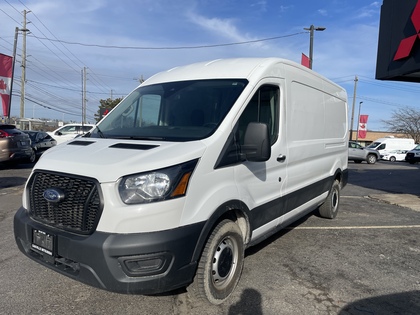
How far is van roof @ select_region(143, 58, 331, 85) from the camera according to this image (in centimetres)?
366

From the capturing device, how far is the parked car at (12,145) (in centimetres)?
1188

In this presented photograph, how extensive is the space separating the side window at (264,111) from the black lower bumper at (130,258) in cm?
116

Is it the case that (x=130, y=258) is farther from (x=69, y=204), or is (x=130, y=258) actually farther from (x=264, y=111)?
(x=264, y=111)

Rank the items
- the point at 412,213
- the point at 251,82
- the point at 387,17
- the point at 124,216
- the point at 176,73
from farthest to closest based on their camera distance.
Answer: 1. the point at 387,17
2. the point at 412,213
3. the point at 176,73
4. the point at 251,82
5. the point at 124,216

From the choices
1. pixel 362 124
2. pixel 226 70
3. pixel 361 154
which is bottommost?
pixel 361 154

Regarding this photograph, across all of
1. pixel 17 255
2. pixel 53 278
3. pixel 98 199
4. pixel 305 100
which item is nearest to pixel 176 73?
Result: pixel 305 100

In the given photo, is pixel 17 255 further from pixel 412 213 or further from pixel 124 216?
pixel 412 213

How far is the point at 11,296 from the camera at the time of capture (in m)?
3.27

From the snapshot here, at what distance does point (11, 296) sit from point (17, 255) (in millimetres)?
1151

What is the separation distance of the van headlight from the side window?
955 mm

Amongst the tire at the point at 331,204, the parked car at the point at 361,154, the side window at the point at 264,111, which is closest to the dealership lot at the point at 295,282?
the tire at the point at 331,204

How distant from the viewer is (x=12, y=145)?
12.1 metres

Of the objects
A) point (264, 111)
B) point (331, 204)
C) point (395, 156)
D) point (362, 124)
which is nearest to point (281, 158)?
point (264, 111)

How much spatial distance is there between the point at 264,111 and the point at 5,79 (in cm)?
1978
